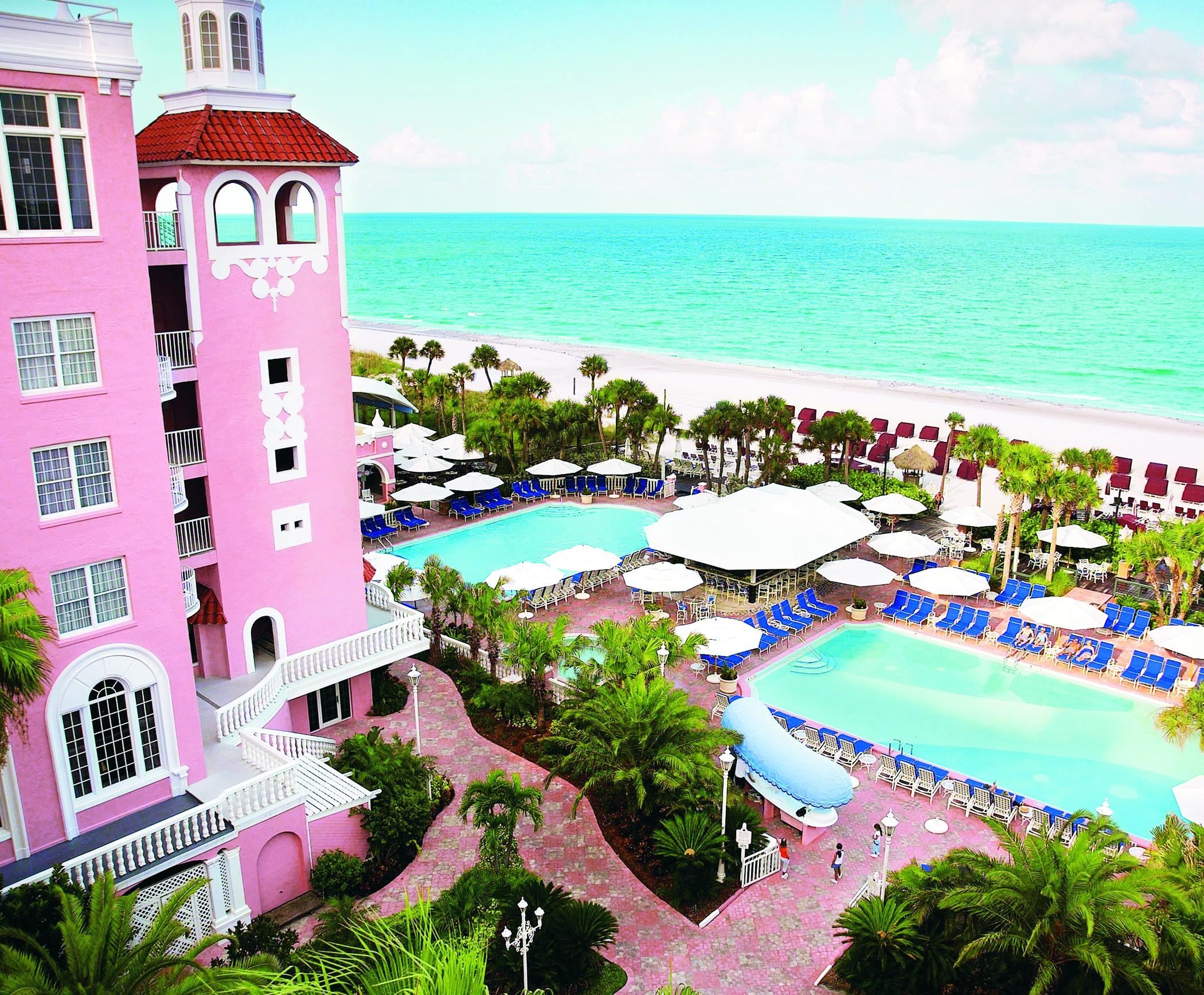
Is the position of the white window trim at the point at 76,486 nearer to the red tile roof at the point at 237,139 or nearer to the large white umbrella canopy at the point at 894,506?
the red tile roof at the point at 237,139

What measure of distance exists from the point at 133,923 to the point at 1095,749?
20253 mm

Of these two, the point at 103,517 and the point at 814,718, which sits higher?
the point at 103,517

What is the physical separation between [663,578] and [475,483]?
11604 mm

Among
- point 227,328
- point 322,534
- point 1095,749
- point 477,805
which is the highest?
point 227,328

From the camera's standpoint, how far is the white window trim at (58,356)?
1358cm

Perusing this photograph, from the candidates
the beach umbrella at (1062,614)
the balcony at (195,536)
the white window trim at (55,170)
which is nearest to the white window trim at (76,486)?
the white window trim at (55,170)

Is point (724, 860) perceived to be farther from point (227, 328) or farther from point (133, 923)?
point (227, 328)

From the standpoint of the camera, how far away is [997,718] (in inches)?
923

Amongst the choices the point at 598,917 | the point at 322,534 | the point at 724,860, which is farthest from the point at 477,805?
the point at 322,534

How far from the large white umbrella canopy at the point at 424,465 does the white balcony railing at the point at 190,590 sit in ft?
65.9

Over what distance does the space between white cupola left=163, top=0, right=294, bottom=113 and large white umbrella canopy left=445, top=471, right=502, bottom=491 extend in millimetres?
19771

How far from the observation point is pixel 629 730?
1775cm

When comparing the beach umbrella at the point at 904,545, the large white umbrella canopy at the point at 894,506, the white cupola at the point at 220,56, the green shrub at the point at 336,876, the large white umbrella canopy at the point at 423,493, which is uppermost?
the white cupola at the point at 220,56

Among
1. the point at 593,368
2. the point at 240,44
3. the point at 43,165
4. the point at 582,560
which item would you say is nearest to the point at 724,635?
the point at 582,560
